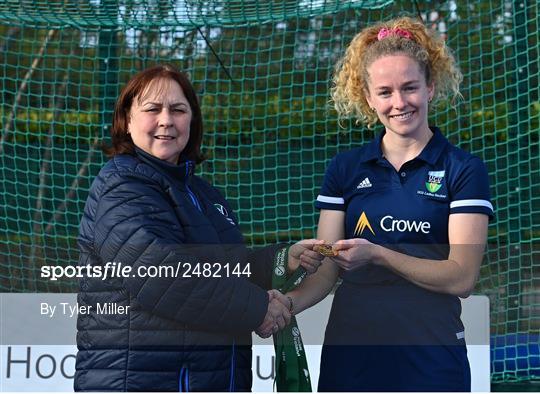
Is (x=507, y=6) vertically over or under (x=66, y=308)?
over

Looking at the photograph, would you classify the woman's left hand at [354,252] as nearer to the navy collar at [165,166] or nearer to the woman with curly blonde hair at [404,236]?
the woman with curly blonde hair at [404,236]

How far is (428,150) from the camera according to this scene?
6.84 ft

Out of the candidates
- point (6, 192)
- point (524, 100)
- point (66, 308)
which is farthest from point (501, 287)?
point (6, 192)

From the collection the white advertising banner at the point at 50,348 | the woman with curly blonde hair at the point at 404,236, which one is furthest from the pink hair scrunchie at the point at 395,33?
the white advertising banner at the point at 50,348

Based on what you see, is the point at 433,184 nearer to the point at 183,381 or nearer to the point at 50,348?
the point at 183,381

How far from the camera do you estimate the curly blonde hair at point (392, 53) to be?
2098mm

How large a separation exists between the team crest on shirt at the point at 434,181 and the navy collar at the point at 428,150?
3cm

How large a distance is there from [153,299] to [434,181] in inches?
25.6

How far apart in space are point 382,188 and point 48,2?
110 inches

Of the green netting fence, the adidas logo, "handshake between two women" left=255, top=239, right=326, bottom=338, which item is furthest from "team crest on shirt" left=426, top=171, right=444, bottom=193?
the green netting fence

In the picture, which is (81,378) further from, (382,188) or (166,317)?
(382,188)

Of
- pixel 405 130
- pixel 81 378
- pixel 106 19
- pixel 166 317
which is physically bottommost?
pixel 81 378

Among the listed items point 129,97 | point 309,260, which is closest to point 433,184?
point 309,260

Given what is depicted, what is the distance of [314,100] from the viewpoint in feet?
15.0
